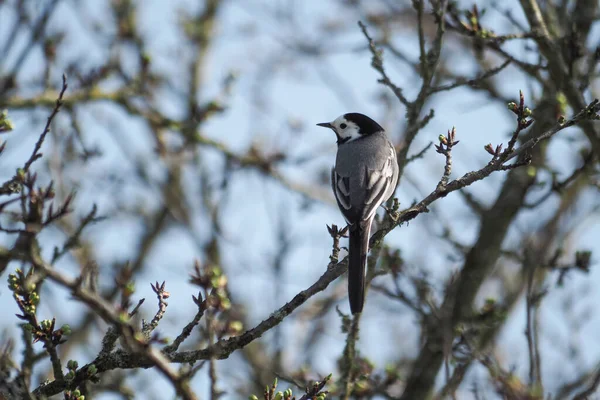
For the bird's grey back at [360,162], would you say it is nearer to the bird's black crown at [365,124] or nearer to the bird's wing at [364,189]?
the bird's wing at [364,189]

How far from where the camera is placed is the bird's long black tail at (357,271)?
15.0 feet

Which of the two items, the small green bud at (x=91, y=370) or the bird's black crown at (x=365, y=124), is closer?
the small green bud at (x=91, y=370)

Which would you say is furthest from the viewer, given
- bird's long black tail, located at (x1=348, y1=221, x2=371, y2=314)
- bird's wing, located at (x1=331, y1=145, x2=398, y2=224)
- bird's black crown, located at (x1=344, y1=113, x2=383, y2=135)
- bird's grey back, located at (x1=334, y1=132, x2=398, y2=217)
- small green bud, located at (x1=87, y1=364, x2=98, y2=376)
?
bird's black crown, located at (x1=344, y1=113, x2=383, y2=135)

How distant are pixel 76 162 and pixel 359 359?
4970mm

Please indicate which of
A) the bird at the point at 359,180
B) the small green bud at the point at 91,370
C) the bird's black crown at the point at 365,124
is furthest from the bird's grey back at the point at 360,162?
the small green bud at the point at 91,370

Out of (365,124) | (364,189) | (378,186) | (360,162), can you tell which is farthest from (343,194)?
(365,124)

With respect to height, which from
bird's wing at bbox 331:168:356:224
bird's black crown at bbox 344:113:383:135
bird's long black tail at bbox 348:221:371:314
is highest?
bird's black crown at bbox 344:113:383:135

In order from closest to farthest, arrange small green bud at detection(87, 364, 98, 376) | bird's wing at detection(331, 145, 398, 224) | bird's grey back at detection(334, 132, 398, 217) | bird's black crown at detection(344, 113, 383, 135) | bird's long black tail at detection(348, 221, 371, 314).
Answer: small green bud at detection(87, 364, 98, 376), bird's long black tail at detection(348, 221, 371, 314), bird's wing at detection(331, 145, 398, 224), bird's grey back at detection(334, 132, 398, 217), bird's black crown at detection(344, 113, 383, 135)

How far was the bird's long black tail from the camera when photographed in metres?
4.57

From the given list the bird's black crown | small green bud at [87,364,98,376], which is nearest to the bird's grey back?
the bird's black crown

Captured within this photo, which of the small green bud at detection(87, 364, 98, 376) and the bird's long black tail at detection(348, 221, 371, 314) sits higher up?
the bird's long black tail at detection(348, 221, 371, 314)

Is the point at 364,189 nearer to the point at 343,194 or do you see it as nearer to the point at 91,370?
the point at 343,194

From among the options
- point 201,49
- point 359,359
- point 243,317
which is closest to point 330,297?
point 243,317

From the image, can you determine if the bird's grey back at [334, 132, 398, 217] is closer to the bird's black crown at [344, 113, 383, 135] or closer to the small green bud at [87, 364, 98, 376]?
the bird's black crown at [344, 113, 383, 135]
